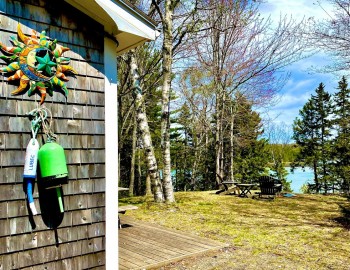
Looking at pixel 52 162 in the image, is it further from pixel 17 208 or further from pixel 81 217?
pixel 81 217

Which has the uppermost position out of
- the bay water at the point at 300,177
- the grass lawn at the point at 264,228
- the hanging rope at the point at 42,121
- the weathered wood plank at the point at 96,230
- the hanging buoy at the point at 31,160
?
the hanging rope at the point at 42,121

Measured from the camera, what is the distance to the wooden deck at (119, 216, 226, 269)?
4.43 m

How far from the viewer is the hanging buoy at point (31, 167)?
3047mm

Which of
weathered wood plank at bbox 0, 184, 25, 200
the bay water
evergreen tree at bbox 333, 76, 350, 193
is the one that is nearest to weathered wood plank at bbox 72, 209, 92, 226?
weathered wood plank at bbox 0, 184, 25, 200

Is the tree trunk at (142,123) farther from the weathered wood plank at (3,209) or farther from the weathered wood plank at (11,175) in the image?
the weathered wood plank at (3,209)

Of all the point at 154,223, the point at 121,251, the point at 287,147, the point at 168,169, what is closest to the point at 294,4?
the point at 168,169

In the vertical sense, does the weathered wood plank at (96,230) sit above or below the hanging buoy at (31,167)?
below

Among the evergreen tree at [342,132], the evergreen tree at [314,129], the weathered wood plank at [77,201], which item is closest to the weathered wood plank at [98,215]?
the weathered wood plank at [77,201]

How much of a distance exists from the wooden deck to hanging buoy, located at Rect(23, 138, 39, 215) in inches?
66.6

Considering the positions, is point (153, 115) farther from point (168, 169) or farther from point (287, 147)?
point (168, 169)

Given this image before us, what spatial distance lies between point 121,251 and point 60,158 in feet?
7.57

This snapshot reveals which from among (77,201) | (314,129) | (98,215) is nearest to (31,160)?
(77,201)

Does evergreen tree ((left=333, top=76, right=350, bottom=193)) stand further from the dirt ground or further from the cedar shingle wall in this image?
the cedar shingle wall

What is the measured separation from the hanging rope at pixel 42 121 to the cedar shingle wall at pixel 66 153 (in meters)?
0.06
